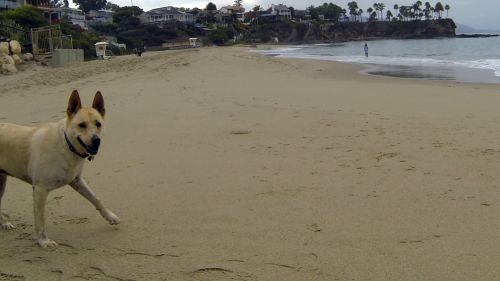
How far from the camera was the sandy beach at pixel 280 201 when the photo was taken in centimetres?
337

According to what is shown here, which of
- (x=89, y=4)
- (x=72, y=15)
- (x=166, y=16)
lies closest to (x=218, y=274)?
(x=72, y=15)

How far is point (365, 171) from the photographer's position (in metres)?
5.34

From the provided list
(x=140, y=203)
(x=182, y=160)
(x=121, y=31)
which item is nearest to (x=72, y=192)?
(x=140, y=203)

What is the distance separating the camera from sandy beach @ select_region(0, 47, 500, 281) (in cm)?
337

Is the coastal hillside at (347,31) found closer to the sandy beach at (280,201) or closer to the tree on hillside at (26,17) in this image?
the tree on hillside at (26,17)

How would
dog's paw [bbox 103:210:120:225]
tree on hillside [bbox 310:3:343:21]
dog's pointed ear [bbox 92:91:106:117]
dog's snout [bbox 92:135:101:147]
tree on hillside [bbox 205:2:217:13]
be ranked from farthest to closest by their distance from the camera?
tree on hillside [bbox 310:3:343:21], tree on hillside [bbox 205:2:217:13], dog's paw [bbox 103:210:120:225], dog's pointed ear [bbox 92:91:106:117], dog's snout [bbox 92:135:101:147]

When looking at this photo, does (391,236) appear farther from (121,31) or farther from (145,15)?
(145,15)

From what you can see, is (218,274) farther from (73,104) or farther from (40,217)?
(73,104)

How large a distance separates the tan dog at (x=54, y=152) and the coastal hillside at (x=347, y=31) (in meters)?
119

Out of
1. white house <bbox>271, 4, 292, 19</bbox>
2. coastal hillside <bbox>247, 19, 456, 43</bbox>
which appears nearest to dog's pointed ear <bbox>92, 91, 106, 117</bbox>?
coastal hillside <bbox>247, 19, 456, 43</bbox>

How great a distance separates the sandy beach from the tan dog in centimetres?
39

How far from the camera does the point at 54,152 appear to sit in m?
3.91

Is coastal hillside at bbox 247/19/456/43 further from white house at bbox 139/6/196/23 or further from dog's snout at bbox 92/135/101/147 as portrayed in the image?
dog's snout at bbox 92/135/101/147

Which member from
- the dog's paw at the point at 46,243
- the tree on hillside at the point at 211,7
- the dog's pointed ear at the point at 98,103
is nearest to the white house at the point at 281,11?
the tree on hillside at the point at 211,7
